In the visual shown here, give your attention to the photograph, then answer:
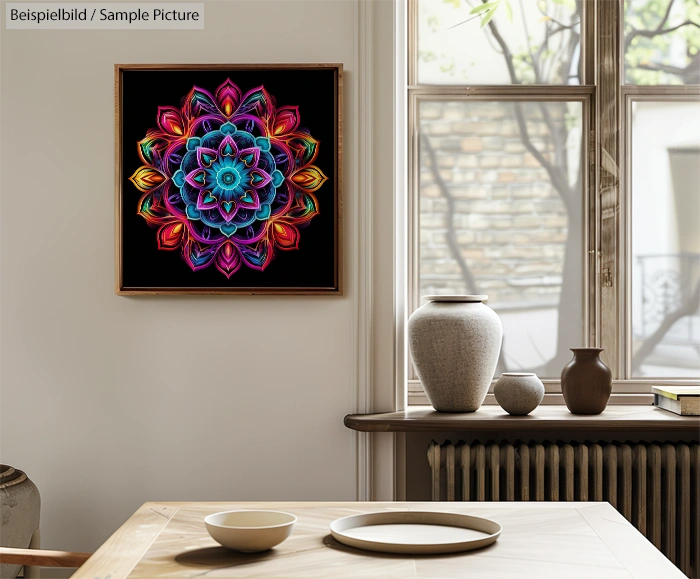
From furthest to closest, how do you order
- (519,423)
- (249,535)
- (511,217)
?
(511,217), (519,423), (249,535)

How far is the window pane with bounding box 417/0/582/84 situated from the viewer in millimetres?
2834

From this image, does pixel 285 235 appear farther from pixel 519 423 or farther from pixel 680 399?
pixel 680 399

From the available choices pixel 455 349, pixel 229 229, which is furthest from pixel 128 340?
pixel 455 349

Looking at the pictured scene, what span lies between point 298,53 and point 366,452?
4.25 ft

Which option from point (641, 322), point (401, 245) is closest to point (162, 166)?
point (401, 245)

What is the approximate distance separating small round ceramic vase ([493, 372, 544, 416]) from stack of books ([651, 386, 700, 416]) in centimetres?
42

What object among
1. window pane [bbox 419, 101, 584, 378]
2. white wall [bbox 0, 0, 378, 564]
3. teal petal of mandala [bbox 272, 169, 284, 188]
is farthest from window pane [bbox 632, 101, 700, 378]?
teal petal of mandala [bbox 272, 169, 284, 188]

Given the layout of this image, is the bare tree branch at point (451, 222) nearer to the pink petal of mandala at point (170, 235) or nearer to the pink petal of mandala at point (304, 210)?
the pink petal of mandala at point (304, 210)

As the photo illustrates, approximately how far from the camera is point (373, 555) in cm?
133

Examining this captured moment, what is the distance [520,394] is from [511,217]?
670 millimetres

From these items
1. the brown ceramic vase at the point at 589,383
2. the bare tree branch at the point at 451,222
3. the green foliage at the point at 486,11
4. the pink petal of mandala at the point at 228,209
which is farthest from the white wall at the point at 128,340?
the brown ceramic vase at the point at 589,383

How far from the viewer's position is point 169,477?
256 centimetres

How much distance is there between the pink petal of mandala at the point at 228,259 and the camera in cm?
254

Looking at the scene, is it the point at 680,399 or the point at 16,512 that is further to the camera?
the point at 680,399
